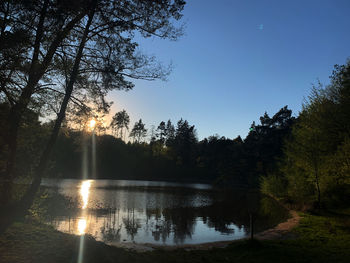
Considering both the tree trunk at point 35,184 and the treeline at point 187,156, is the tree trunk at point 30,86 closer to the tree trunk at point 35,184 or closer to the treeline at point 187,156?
the tree trunk at point 35,184

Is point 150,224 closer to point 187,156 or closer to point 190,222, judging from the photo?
point 190,222

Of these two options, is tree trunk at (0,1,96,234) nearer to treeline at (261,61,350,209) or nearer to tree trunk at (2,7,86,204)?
tree trunk at (2,7,86,204)

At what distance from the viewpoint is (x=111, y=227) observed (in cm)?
1526

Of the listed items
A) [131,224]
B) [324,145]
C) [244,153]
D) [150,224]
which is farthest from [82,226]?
[244,153]

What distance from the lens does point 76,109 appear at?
11.0m

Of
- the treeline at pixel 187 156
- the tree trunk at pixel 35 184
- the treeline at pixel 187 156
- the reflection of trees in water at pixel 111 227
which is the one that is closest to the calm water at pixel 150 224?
the reflection of trees in water at pixel 111 227

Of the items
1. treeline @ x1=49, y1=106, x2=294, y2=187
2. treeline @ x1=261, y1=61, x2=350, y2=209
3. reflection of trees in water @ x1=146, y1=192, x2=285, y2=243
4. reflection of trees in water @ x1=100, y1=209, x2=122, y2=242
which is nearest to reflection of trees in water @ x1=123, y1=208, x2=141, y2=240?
reflection of trees in water @ x1=100, y1=209, x2=122, y2=242

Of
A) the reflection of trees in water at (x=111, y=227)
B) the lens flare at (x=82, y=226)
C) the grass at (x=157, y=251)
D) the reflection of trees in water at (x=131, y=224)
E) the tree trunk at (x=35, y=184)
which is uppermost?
the tree trunk at (x=35, y=184)

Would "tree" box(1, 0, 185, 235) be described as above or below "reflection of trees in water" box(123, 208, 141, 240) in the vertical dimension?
above

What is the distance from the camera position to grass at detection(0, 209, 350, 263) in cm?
611

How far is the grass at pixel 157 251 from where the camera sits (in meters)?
6.11

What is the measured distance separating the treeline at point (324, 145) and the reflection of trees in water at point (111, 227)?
13.8 m

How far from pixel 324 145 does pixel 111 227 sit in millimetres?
16657

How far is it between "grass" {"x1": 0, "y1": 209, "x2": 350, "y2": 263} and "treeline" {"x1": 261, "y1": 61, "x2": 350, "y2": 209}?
8.20 metres
